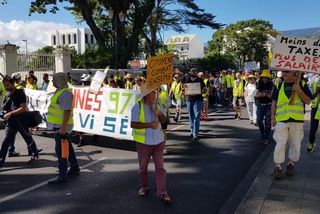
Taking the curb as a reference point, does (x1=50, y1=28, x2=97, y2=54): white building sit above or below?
above

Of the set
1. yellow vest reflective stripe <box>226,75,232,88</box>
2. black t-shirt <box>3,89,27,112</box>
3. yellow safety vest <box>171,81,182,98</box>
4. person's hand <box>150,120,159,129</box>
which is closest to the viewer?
person's hand <box>150,120,159,129</box>

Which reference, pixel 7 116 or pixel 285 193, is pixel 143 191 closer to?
pixel 285 193

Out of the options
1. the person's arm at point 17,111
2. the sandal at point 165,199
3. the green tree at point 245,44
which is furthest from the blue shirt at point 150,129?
the green tree at point 245,44

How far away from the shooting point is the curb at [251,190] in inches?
225

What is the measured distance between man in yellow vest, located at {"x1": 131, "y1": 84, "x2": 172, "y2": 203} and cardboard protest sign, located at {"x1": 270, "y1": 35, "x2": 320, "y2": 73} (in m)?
2.23

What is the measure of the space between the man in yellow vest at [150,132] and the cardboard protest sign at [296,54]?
7.31 ft

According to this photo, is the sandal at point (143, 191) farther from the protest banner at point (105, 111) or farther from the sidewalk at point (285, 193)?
the protest banner at point (105, 111)

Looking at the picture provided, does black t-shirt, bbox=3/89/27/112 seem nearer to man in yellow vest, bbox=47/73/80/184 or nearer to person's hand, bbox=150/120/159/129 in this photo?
man in yellow vest, bbox=47/73/80/184

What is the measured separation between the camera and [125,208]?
5844 millimetres

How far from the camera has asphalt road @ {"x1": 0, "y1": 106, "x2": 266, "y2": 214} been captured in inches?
236

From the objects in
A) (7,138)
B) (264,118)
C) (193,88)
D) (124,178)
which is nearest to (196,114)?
(193,88)

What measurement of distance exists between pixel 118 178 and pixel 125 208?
63.7 inches

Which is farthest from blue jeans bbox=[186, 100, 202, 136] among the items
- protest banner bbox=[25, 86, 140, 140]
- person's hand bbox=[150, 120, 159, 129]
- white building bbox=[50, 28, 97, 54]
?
white building bbox=[50, 28, 97, 54]

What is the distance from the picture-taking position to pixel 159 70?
243 inches
